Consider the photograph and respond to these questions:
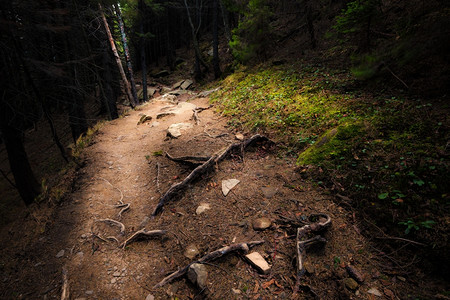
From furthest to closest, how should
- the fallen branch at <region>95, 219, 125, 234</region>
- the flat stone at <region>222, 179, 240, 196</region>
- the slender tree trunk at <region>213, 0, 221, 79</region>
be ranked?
the slender tree trunk at <region>213, 0, 221, 79</region>, the flat stone at <region>222, 179, 240, 196</region>, the fallen branch at <region>95, 219, 125, 234</region>

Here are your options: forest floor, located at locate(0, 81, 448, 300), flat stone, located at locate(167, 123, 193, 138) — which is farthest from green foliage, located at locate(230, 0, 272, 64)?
forest floor, located at locate(0, 81, 448, 300)

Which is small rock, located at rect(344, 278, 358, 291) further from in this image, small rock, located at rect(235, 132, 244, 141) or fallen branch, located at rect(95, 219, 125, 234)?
small rock, located at rect(235, 132, 244, 141)

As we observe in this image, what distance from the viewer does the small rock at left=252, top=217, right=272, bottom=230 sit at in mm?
3196

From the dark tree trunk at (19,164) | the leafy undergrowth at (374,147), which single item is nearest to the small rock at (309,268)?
the leafy undergrowth at (374,147)

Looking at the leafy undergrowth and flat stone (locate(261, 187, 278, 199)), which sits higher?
the leafy undergrowth

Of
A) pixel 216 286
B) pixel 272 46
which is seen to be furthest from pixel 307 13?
pixel 216 286

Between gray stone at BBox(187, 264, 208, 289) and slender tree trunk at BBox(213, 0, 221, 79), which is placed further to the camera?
slender tree trunk at BBox(213, 0, 221, 79)

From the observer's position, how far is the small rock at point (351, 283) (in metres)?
2.25

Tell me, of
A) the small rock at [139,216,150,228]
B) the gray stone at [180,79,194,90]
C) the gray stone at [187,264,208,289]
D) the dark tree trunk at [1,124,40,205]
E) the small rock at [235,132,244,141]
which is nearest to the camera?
the gray stone at [187,264,208,289]

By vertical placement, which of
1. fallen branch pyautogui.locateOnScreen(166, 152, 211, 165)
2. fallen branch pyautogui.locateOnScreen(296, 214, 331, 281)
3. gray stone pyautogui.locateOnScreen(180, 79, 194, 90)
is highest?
gray stone pyautogui.locateOnScreen(180, 79, 194, 90)

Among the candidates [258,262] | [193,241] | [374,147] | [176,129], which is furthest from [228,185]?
[176,129]

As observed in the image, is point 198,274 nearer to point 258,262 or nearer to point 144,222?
point 258,262

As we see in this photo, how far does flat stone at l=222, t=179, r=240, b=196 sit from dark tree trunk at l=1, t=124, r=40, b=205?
760 centimetres

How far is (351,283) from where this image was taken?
2.29 meters
